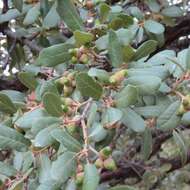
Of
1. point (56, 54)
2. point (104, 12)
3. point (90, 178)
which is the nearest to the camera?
point (90, 178)

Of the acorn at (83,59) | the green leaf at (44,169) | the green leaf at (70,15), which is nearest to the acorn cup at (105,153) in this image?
the green leaf at (44,169)

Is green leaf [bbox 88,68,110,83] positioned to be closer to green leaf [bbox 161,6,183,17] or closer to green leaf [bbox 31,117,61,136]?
green leaf [bbox 31,117,61,136]

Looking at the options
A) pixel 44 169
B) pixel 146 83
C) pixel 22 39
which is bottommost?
pixel 22 39

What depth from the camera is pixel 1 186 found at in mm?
928

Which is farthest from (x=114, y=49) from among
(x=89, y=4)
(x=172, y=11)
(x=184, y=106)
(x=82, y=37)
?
(x=172, y=11)

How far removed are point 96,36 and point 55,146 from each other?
11.5 inches

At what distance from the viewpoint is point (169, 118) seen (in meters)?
0.98

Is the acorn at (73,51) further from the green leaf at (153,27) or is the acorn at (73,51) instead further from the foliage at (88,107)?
the green leaf at (153,27)

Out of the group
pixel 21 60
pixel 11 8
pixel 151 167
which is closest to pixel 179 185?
pixel 151 167

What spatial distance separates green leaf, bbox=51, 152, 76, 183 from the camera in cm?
85

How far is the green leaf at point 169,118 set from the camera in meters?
0.97

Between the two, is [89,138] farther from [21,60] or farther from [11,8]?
[21,60]

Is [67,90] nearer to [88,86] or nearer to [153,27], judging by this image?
[88,86]

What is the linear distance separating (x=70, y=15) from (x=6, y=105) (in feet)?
0.84
